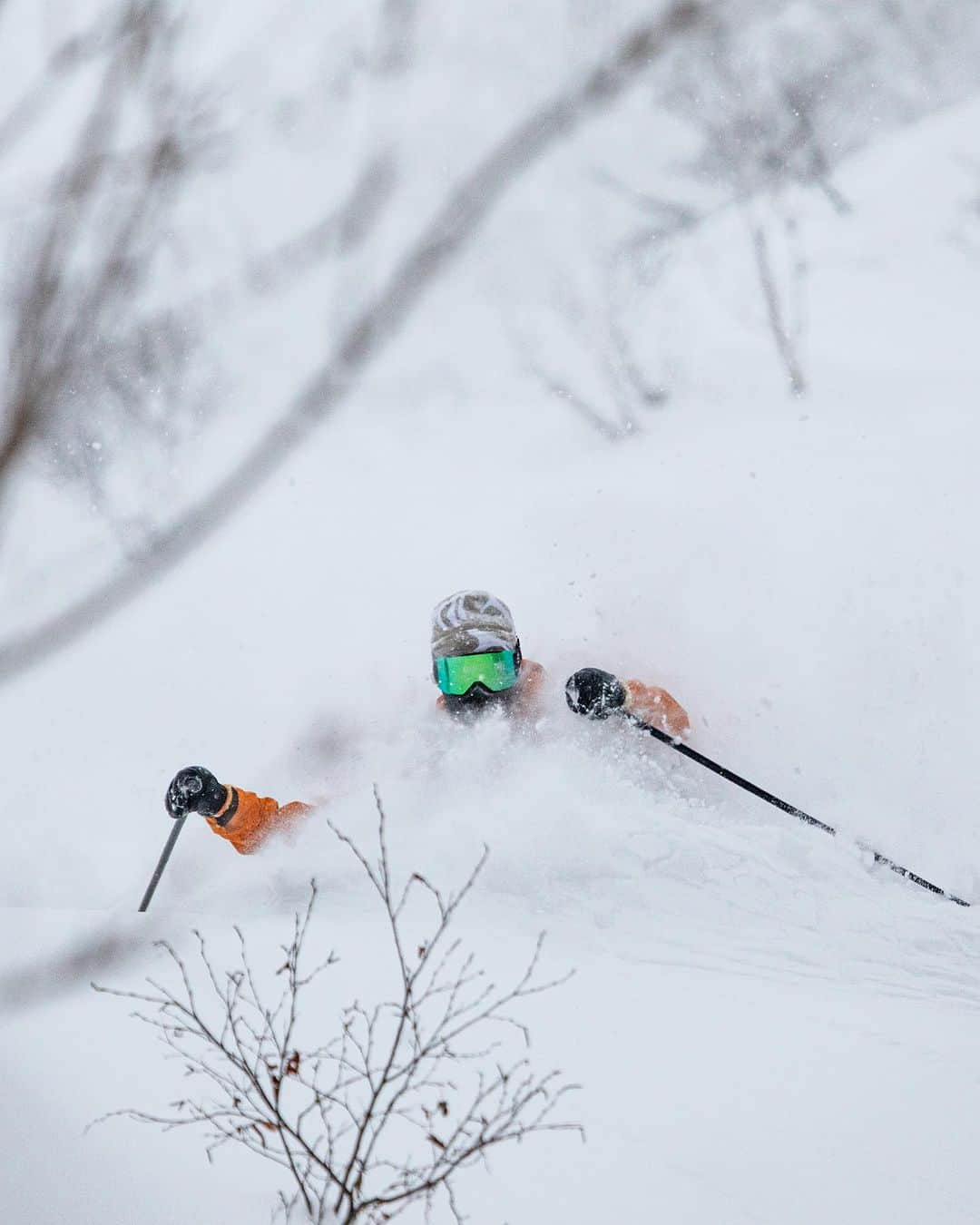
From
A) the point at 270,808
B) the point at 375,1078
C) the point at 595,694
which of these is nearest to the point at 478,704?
the point at 595,694

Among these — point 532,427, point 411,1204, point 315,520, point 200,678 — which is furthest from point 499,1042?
point 532,427

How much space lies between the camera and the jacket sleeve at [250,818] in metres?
3.67

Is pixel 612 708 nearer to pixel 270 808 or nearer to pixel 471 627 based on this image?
pixel 471 627

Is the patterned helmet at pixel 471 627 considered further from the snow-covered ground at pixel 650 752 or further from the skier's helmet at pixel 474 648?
the snow-covered ground at pixel 650 752

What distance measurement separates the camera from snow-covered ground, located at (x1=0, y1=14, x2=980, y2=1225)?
7.90 ft

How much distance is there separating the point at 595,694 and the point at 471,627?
0.67m

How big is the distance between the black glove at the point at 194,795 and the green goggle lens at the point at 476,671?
110 cm

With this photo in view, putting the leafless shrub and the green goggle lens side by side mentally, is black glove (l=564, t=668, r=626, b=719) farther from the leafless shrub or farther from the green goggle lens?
the leafless shrub

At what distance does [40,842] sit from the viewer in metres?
6.09

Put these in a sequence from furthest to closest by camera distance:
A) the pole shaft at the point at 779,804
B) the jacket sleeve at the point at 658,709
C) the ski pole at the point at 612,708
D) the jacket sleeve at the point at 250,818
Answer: the jacket sleeve at the point at 658,709 → the jacket sleeve at the point at 250,818 → the ski pole at the point at 612,708 → the pole shaft at the point at 779,804

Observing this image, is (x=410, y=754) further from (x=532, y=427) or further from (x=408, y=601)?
(x=532, y=427)

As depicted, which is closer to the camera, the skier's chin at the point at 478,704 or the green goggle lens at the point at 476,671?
the green goggle lens at the point at 476,671

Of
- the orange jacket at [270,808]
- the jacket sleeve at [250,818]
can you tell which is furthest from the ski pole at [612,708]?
the jacket sleeve at [250,818]

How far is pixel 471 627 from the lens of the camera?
3.83m
